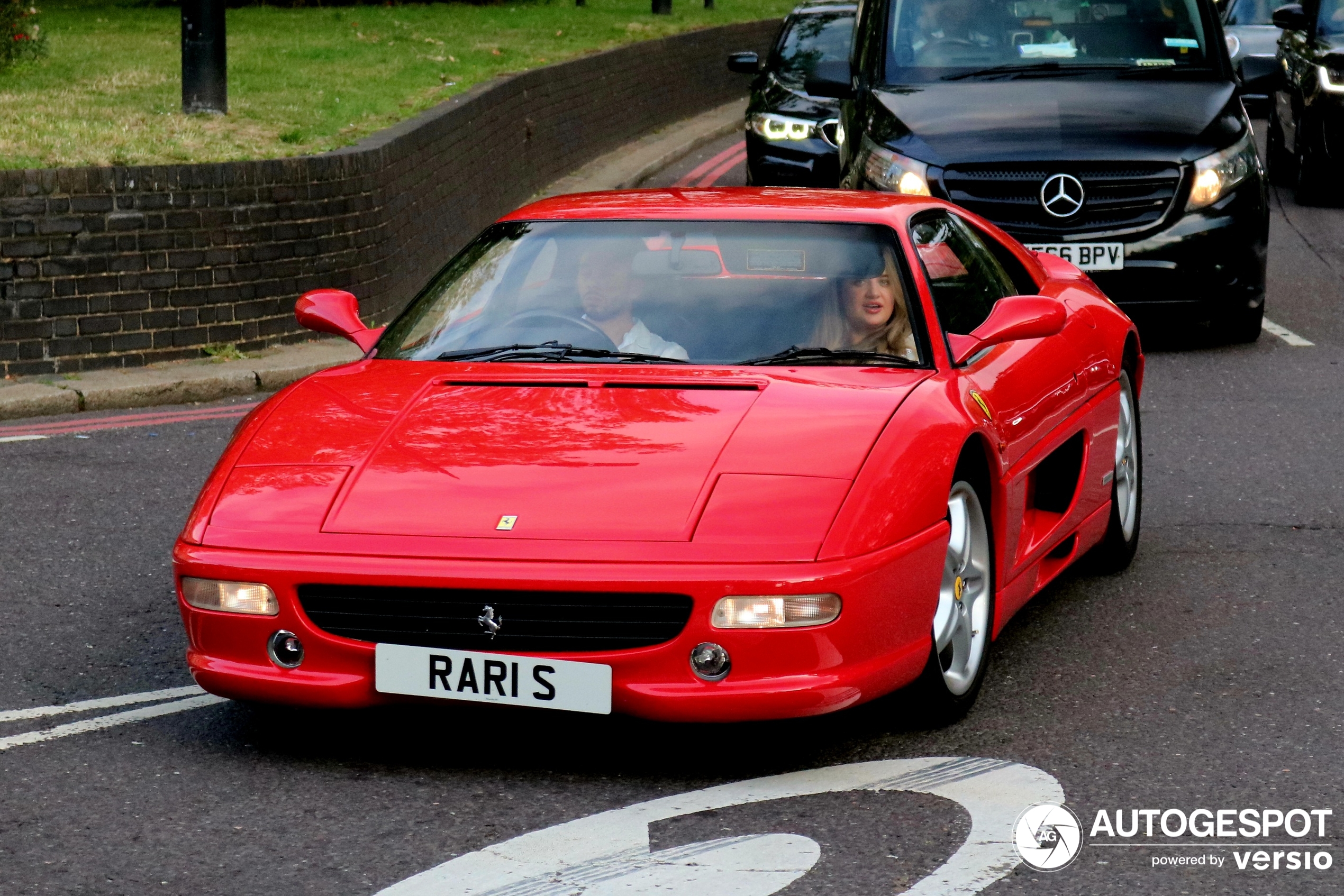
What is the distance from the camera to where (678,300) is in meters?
5.52

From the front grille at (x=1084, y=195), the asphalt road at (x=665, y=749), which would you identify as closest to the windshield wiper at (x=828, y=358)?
the asphalt road at (x=665, y=749)

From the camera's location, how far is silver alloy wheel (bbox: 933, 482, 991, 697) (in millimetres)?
4871

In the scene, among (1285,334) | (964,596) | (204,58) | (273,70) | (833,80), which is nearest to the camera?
(964,596)

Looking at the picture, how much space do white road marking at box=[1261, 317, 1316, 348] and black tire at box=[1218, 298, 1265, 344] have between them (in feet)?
0.52

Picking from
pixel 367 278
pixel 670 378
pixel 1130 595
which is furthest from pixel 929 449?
pixel 367 278

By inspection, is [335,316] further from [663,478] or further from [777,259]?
[663,478]

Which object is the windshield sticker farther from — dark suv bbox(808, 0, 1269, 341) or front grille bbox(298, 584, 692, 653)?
dark suv bbox(808, 0, 1269, 341)

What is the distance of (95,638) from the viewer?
5770 millimetres

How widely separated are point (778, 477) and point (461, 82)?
1407 centimetres

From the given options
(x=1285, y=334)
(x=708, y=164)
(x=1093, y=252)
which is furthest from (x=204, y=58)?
(x=708, y=164)

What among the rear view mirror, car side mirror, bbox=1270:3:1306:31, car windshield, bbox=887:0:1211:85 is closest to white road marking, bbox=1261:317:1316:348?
car windshield, bbox=887:0:1211:85

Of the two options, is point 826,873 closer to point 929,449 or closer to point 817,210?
point 929,449

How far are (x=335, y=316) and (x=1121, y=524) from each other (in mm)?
2616

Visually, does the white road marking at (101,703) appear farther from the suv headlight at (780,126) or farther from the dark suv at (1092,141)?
the suv headlight at (780,126)
